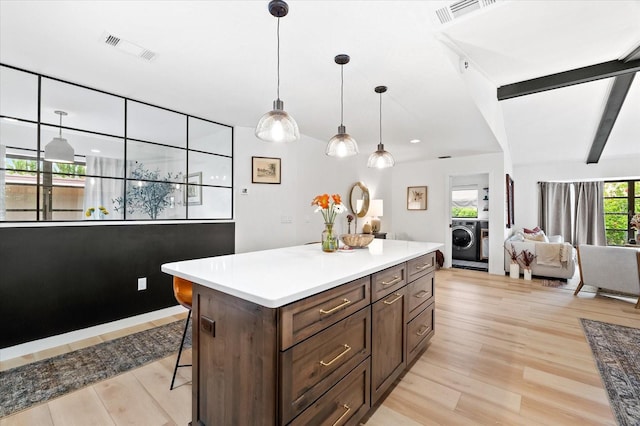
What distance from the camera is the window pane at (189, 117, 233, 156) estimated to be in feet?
12.0

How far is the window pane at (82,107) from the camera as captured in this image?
104 inches

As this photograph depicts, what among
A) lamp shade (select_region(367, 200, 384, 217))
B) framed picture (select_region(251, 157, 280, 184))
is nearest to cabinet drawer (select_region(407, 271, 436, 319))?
framed picture (select_region(251, 157, 280, 184))

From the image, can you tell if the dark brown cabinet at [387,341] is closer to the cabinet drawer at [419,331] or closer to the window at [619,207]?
the cabinet drawer at [419,331]

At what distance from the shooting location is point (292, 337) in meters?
1.14

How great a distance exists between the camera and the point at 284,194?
13.9 ft

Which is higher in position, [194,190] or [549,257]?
[194,190]

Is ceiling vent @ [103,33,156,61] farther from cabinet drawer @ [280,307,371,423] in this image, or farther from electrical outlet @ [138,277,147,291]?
cabinet drawer @ [280,307,371,423]

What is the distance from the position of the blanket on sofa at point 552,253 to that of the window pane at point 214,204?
5.11 metres

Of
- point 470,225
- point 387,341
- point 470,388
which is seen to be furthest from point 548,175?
point 387,341

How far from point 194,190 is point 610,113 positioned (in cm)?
682

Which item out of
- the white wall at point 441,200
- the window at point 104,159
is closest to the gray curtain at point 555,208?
the white wall at point 441,200

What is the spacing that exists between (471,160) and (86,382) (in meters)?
6.37

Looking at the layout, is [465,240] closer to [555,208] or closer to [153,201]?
[555,208]

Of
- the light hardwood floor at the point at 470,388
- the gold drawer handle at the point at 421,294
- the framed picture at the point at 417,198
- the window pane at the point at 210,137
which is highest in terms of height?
the window pane at the point at 210,137
